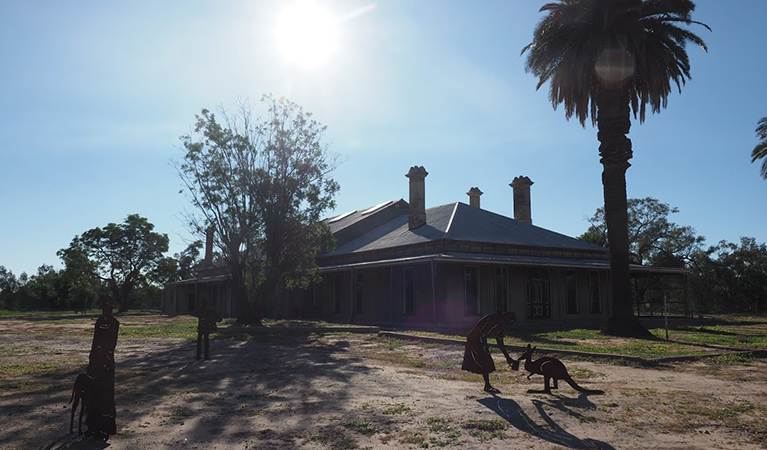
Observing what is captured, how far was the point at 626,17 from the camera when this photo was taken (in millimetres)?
16984

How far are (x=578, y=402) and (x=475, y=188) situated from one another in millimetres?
27333

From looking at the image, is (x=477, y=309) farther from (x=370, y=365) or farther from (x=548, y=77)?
(x=370, y=365)

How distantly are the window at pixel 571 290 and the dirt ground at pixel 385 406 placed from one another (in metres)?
14.1

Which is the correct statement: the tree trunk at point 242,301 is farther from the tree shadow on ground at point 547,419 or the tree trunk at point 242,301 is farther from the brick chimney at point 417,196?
the tree shadow on ground at point 547,419

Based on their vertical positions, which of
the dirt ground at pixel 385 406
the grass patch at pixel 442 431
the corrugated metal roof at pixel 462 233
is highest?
the corrugated metal roof at pixel 462 233

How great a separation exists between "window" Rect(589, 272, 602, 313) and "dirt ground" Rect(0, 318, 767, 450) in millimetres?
15194

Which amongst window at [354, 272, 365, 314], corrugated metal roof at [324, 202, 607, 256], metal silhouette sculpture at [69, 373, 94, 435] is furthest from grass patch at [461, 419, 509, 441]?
window at [354, 272, 365, 314]

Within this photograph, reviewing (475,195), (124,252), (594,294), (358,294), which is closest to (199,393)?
(358,294)

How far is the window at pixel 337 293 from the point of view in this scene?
27516 millimetres

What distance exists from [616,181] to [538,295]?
7.76 metres

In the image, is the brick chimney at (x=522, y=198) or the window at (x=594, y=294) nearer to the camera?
the window at (x=594, y=294)

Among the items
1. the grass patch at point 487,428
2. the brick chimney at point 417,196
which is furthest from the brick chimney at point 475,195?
the grass patch at point 487,428

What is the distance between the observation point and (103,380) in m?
5.20

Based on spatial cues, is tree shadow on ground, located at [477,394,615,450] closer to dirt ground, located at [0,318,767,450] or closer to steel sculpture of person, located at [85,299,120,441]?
dirt ground, located at [0,318,767,450]
